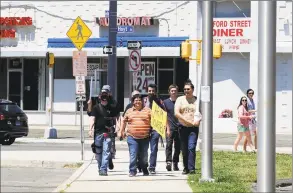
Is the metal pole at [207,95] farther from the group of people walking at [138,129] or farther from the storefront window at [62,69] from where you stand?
the storefront window at [62,69]

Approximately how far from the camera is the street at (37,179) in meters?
11.6

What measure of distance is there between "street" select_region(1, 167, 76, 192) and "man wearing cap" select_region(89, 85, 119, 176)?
0.93 meters

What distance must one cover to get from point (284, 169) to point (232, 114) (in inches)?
661

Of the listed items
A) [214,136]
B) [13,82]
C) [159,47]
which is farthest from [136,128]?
[159,47]

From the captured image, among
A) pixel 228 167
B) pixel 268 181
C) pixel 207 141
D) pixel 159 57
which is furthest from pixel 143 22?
pixel 268 181

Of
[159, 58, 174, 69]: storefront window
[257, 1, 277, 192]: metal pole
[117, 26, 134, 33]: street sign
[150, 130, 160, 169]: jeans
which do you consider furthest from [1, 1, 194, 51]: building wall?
[257, 1, 277, 192]: metal pole

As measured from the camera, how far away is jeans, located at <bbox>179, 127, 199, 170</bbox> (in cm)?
1329

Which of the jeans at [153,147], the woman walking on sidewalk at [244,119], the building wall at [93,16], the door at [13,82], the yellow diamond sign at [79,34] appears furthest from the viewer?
the building wall at [93,16]

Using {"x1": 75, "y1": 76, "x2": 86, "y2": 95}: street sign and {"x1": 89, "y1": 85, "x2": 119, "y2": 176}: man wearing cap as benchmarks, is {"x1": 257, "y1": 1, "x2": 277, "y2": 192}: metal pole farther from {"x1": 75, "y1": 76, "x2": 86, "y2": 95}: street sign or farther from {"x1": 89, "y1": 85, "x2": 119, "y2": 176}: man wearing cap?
{"x1": 75, "y1": 76, "x2": 86, "y2": 95}: street sign

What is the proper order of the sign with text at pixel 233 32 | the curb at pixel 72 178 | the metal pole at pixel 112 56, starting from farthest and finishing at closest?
the sign with text at pixel 233 32
the metal pole at pixel 112 56
the curb at pixel 72 178

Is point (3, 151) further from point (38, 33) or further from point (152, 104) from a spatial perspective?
point (38, 33)

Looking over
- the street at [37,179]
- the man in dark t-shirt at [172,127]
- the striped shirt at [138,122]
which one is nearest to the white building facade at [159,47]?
the street at [37,179]

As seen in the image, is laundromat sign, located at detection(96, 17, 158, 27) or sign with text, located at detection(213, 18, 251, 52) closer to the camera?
sign with text, located at detection(213, 18, 251, 52)

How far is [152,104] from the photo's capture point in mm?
13484
